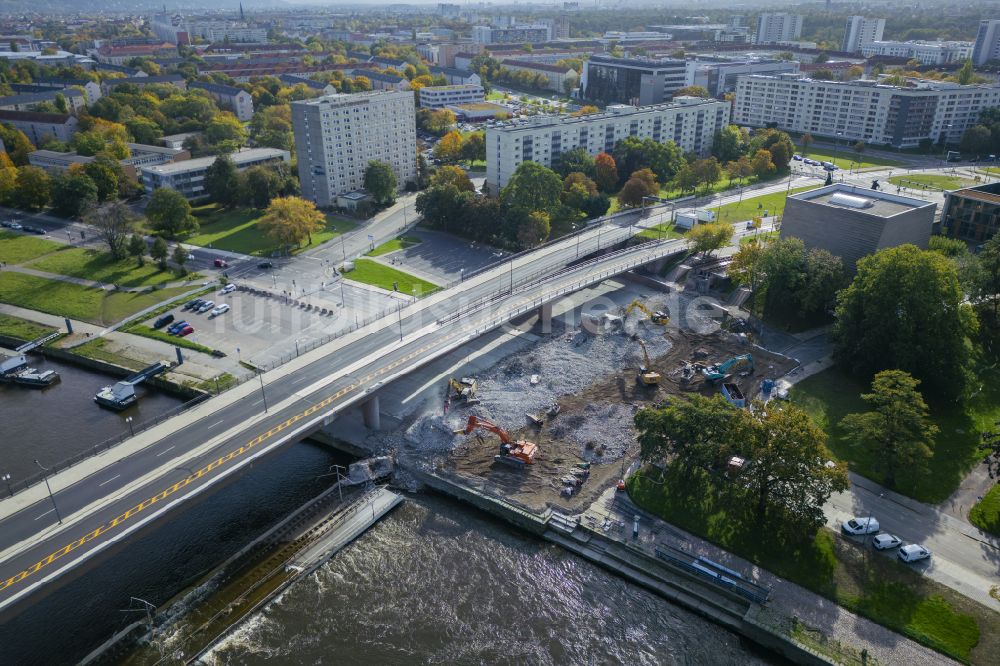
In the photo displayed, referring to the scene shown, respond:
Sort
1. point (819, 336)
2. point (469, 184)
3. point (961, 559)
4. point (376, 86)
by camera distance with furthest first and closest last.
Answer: point (376, 86), point (469, 184), point (819, 336), point (961, 559)

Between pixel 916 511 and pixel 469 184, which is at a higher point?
pixel 469 184

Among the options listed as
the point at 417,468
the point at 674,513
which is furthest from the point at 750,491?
the point at 417,468

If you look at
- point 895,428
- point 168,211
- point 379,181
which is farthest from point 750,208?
point 168,211

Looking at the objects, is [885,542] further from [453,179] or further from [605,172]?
[605,172]

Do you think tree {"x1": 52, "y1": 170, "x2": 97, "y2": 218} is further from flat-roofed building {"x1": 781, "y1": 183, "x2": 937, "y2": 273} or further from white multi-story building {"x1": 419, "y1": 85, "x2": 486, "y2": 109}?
flat-roofed building {"x1": 781, "y1": 183, "x2": 937, "y2": 273}

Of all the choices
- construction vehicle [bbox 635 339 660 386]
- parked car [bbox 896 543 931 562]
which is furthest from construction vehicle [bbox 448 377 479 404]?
parked car [bbox 896 543 931 562]

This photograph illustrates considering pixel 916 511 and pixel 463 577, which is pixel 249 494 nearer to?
pixel 463 577

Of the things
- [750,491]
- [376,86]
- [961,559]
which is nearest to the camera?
[961,559]
